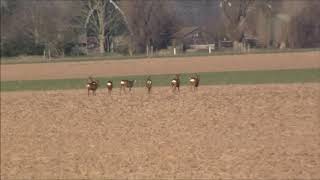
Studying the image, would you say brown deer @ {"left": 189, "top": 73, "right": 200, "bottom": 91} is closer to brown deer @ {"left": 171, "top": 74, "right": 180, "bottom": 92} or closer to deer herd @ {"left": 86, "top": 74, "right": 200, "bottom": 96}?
deer herd @ {"left": 86, "top": 74, "right": 200, "bottom": 96}

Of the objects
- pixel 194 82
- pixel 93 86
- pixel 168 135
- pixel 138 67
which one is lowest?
pixel 168 135

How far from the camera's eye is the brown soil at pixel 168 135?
10.7m

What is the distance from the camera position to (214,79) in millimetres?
17438

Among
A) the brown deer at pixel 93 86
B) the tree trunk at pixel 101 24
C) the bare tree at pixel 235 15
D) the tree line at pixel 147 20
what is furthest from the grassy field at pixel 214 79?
the bare tree at pixel 235 15

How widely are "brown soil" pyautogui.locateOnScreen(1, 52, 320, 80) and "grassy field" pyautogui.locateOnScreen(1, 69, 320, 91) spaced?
0.15 meters

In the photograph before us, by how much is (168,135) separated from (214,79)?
16.9 feet

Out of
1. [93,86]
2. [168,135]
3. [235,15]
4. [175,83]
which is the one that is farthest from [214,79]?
[235,15]

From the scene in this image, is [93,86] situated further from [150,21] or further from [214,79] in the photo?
[150,21]

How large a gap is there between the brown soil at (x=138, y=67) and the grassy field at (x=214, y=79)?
0.50ft

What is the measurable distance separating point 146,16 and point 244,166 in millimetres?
2841

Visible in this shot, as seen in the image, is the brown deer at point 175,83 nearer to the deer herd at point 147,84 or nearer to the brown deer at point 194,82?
the deer herd at point 147,84

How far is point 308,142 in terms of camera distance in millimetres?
10742

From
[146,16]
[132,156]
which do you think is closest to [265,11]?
[146,16]

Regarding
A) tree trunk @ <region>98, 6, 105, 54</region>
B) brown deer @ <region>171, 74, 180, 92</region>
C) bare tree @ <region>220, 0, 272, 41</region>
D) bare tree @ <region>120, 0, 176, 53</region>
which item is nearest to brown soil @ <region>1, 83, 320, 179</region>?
brown deer @ <region>171, 74, 180, 92</region>
